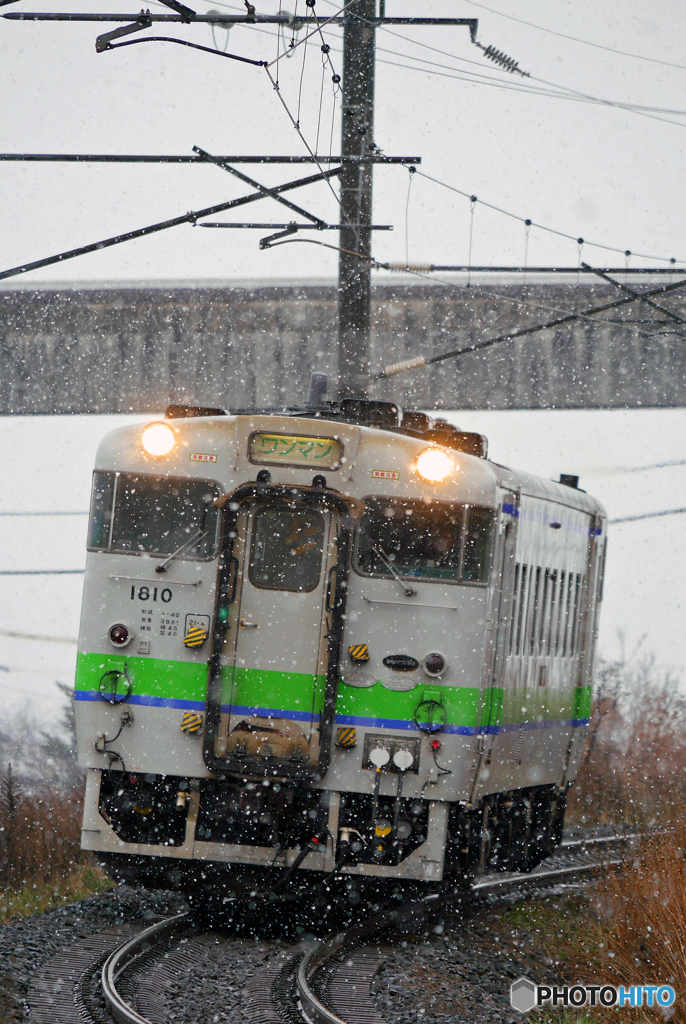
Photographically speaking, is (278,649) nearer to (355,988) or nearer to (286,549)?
(286,549)

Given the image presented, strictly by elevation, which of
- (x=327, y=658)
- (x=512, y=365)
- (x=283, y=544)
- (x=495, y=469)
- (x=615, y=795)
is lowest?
(x=615, y=795)

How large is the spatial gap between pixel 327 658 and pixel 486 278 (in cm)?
1583

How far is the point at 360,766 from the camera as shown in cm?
928

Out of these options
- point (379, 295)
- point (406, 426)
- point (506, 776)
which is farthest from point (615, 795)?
point (406, 426)

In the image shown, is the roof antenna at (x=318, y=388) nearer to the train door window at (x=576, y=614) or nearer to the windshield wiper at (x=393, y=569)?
the windshield wiper at (x=393, y=569)

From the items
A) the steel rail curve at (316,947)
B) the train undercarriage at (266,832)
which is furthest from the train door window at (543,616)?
the train undercarriage at (266,832)

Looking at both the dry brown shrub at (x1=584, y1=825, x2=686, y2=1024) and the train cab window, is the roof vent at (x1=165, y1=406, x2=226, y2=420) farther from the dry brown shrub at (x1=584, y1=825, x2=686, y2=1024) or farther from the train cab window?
the dry brown shrub at (x1=584, y1=825, x2=686, y2=1024)

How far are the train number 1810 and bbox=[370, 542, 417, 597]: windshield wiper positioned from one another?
1487mm

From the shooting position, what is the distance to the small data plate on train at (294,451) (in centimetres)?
948

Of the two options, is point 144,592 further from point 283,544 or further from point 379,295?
point 379,295

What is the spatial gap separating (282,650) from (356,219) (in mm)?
5969

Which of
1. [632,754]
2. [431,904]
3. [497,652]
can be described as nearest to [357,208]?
[497,652]

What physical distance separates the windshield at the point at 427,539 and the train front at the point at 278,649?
14 mm

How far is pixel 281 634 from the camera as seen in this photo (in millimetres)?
9422
